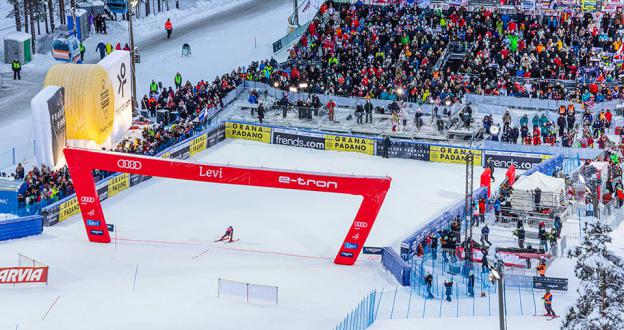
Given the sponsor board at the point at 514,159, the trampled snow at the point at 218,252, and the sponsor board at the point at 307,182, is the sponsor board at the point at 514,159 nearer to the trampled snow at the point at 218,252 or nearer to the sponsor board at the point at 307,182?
the trampled snow at the point at 218,252

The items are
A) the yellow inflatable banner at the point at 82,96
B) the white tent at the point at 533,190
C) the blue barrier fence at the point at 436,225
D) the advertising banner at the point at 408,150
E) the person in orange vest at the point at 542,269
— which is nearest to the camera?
the person in orange vest at the point at 542,269

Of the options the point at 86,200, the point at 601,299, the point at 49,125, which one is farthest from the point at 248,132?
the point at 601,299

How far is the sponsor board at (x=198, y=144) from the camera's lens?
5716 centimetres

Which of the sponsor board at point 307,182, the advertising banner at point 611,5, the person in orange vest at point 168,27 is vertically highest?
the advertising banner at point 611,5

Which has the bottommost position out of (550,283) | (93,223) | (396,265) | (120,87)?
(550,283)

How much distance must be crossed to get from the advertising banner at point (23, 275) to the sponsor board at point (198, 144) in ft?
51.0

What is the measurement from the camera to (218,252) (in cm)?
4612

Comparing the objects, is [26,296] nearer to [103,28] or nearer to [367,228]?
[367,228]

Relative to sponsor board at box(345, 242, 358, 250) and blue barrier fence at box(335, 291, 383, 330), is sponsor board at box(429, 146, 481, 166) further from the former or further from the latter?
blue barrier fence at box(335, 291, 383, 330)

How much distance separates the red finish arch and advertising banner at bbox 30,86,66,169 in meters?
6.18

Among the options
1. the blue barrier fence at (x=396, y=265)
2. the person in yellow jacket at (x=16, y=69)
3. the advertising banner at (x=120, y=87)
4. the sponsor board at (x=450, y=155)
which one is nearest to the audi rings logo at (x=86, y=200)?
the blue barrier fence at (x=396, y=265)

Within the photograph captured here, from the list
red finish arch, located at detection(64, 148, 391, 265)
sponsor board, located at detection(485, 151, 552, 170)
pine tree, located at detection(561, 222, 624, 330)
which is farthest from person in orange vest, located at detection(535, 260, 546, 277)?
sponsor board, located at detection(485, 151, 552, 170)

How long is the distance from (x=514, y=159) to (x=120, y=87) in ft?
55.7

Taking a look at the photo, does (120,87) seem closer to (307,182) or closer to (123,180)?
(123,180)
